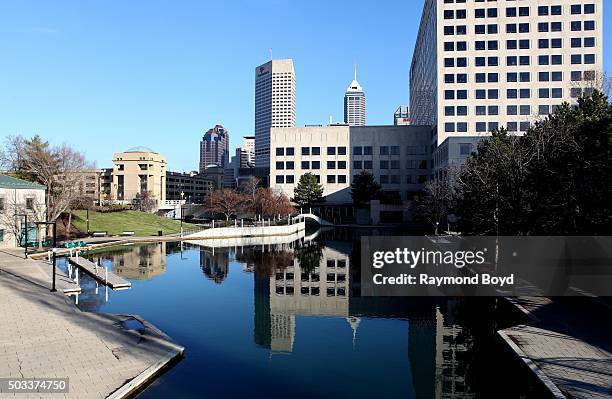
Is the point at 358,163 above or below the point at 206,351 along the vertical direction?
above

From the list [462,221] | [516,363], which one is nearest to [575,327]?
[516,363]

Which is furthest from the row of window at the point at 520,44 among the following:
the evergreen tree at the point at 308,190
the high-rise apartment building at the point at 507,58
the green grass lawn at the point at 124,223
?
the green grass lawn at the point at 124,223

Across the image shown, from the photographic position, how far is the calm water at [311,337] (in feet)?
50.1

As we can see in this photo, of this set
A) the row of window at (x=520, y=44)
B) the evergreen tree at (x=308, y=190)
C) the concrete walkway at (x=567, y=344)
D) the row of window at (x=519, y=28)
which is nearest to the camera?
the concrete walkway at (x=567, y=344)

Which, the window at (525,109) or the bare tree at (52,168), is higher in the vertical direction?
the window at (525,109)

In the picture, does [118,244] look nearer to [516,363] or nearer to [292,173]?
[516,363]

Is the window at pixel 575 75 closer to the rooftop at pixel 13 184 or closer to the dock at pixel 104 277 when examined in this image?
the dock at pixel 104 277

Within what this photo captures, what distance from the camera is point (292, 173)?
114 metres

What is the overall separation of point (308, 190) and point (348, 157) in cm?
1344

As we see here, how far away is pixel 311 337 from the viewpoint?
2103cm

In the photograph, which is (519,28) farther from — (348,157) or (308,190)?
(308,190)

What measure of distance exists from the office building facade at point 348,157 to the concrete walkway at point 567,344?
83921 mm

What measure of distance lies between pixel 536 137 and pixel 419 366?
78.5ft
